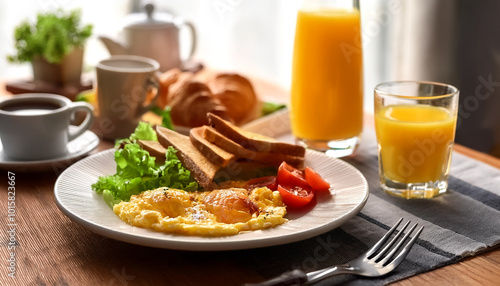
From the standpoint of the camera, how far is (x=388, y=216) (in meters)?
1.27

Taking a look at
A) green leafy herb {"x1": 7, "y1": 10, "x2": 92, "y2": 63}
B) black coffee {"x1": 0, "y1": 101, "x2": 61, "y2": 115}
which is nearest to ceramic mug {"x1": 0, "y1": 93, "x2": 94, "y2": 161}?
black coffee {"x1": 0, "y1": 101, "x2": 61, "y2": 115}

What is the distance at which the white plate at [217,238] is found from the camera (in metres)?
1.00

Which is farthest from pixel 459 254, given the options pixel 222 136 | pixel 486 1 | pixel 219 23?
pixel 219 23

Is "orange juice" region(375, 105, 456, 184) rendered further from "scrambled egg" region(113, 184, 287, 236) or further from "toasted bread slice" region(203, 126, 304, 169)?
"scrambled egg" region(113, 184, 287, 236)

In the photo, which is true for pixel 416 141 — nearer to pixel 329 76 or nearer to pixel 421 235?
pixel 421 235

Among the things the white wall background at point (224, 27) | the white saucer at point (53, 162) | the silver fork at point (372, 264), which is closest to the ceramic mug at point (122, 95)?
the white saucer at point (53, 162)

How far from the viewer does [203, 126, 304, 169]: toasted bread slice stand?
4.52ft

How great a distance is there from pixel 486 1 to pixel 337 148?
103cm

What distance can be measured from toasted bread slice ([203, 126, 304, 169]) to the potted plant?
98cm

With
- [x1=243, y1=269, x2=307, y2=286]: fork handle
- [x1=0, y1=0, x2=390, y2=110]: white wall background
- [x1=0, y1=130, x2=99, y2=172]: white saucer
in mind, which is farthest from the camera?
[x1=0, y1=0, x2=390, y2=110]: white wall background

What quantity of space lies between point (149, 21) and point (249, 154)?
1058mm

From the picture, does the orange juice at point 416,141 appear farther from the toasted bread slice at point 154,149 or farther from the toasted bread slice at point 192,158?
the toasted bread slice at point 154,149

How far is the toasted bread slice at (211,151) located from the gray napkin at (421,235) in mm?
289

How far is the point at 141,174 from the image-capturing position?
131 cm
